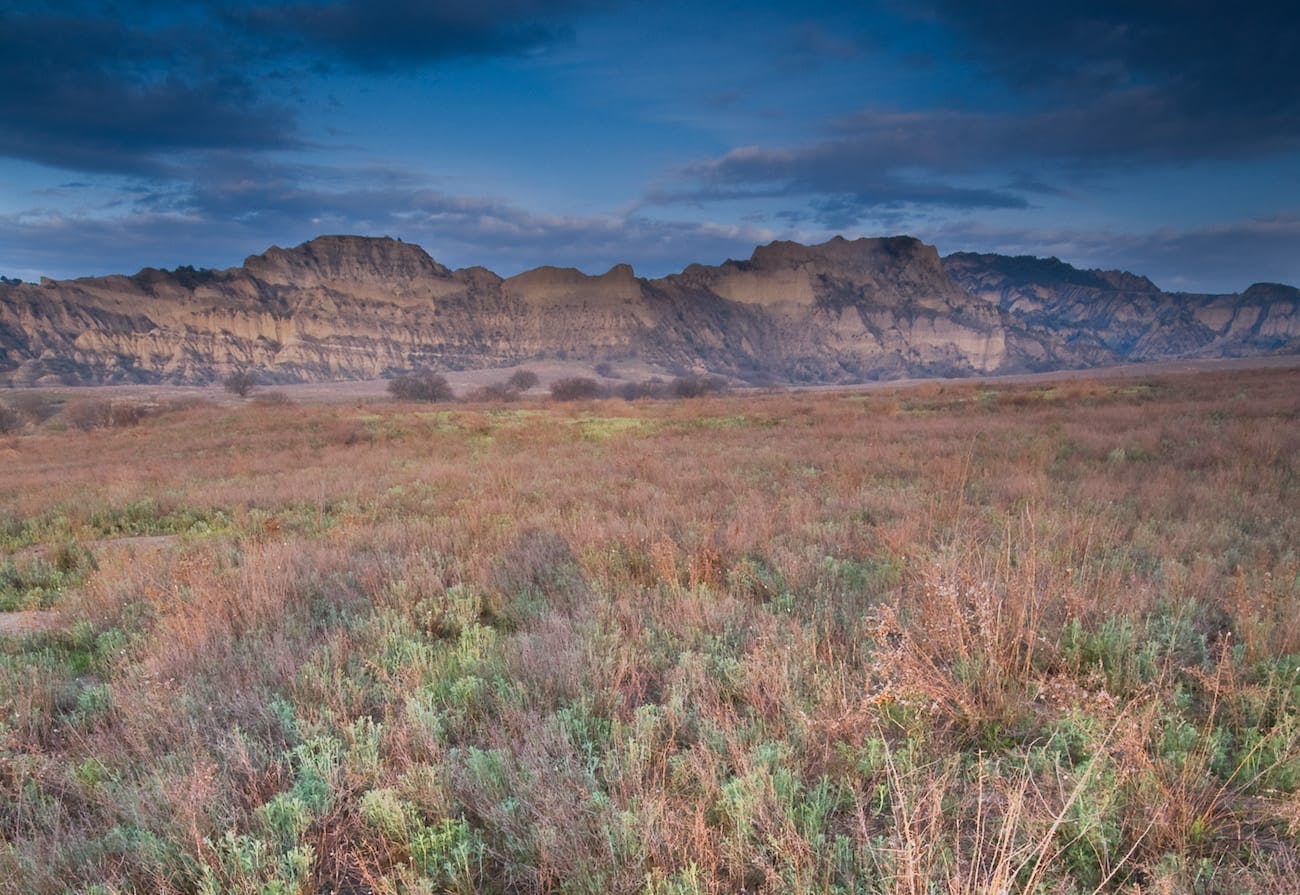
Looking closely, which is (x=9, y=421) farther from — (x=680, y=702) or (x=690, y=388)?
(x=680, y=702)

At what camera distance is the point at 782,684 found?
11.3ft

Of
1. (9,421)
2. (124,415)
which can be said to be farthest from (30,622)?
(9,421)

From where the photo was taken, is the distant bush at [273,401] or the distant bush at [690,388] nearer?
the distant bush at [273,401]

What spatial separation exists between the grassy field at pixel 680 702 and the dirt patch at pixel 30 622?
10cm

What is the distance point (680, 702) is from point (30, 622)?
6417 millimetres

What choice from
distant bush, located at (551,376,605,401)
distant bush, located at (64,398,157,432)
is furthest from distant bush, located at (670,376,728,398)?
distant bush, located at (64,398,157,432)

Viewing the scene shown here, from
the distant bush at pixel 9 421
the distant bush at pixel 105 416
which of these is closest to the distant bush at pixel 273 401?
the distant bush at pixel 105 416

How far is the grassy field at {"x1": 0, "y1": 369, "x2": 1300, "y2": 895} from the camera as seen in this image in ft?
7.92

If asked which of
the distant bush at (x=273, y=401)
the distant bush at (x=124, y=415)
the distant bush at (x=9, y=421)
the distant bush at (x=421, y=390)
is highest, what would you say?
the distant bush at (x=421, y=390)

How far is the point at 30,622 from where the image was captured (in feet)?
19.0

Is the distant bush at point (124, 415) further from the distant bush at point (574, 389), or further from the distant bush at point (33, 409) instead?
the distant bush at point (574, 389)

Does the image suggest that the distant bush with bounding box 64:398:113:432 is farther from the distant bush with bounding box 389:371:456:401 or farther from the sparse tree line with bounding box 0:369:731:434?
the distant bush with bounding box 389:371:456:401

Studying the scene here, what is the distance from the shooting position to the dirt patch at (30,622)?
543 cm

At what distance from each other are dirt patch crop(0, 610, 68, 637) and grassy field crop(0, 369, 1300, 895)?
10cm
